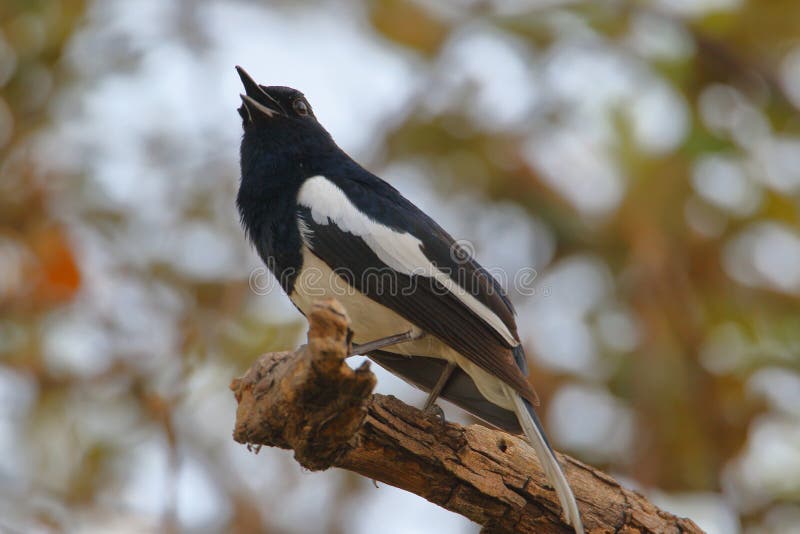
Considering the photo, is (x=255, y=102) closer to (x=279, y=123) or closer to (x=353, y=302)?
(x=279, y=123)

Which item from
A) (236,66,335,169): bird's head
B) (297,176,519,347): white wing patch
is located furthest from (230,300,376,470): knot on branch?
(236,66,335,169): bird's head

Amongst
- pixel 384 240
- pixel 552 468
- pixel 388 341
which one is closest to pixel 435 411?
pixel 388 341

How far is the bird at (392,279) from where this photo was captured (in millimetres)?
3984

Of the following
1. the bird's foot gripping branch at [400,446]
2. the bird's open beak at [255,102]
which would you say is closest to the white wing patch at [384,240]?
the bird's foot gripping branch at [400,446]

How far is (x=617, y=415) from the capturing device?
738cm

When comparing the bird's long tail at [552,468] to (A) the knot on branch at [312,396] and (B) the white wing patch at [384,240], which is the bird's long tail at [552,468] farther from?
(A) the knot on branch at [312,396]

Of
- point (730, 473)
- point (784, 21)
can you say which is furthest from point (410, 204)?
point (784, 21)

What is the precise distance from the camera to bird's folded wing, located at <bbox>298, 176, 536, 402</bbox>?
3963mm

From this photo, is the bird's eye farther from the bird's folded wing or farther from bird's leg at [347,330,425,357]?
bird's leg at [347,330,425,357]

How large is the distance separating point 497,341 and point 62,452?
164 inches

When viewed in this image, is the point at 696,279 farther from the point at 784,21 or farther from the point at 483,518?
the point at 483,518

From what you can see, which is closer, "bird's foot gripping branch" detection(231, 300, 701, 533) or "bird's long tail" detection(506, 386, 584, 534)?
"bird's foot gripping branch" detection(231, 300, 701, 533)

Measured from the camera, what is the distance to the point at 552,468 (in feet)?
11.8

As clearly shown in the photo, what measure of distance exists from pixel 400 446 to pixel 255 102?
220 centimetres
